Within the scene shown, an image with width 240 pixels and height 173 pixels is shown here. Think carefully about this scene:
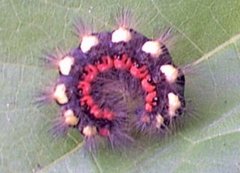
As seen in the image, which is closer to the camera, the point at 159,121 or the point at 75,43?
the point at 159,121

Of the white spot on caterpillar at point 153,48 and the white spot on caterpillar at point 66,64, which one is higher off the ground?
the white spot on caterpillar at point 66,64

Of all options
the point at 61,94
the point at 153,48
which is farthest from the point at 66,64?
the point at 153,48

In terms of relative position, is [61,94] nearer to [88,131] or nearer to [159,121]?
[88,131]

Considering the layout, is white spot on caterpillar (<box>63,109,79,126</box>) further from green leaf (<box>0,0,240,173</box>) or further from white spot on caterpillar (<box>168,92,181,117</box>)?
white spot on caterpillar (<box>168,92,181,117</box>)

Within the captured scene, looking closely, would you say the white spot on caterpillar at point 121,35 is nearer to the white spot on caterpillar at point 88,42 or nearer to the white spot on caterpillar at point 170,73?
the white spot on caterpillar at point 88,42

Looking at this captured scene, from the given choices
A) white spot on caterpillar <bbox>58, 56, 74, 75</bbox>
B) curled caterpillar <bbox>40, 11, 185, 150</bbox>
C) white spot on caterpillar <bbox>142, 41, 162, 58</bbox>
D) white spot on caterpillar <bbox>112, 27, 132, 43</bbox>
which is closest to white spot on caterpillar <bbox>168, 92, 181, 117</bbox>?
curled caterpillar <bbox>40, 11, 185, 150</bbox>

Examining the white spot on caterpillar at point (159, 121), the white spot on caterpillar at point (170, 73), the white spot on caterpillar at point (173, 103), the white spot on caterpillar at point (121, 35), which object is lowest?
the white spot on caterpillar at point (159, 121)

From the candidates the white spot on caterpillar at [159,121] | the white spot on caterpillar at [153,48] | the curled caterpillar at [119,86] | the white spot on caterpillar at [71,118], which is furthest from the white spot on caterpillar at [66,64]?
the white spot on caterpillar at [159,121]
